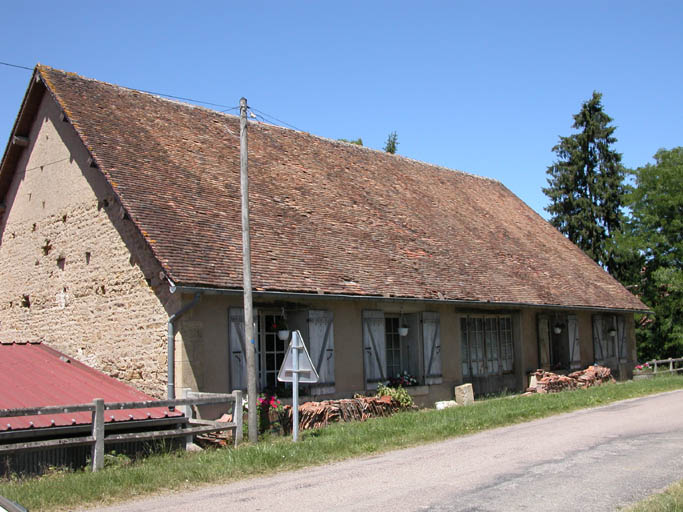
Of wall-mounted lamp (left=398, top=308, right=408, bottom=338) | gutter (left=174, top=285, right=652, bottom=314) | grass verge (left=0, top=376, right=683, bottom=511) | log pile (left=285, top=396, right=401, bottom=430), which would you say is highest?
gutter (left=174, top=285, right=652, bottom=314)

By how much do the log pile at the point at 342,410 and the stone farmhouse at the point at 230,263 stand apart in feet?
2.01

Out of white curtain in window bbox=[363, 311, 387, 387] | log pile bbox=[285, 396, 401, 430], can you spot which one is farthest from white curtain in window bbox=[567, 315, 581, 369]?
log pile bbox=[285, 396, 401, 430]

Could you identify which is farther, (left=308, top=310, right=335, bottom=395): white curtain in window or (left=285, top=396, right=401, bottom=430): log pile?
(left=308, top=310, right=335, bottom=395): white curtain in window

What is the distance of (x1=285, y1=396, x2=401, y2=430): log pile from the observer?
40.1 feet

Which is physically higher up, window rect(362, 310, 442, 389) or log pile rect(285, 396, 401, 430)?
window rect(362, 310, 442, 389)

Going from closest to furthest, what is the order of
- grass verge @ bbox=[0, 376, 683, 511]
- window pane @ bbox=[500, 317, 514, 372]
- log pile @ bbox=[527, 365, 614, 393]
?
grass verge @ bbox=[0, 376, 683, 511] → log pile @ bbox=[527, 365, 614, 393] → window pane @ bbox=[500, 317, 514, 372]

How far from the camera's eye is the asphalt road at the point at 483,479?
646cm

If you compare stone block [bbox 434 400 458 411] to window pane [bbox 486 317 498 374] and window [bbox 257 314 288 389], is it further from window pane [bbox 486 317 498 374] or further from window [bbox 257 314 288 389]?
window [bbox 257 314 288 389]

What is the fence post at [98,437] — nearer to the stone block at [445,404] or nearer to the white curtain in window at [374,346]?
the white curtain in window at [374,346]

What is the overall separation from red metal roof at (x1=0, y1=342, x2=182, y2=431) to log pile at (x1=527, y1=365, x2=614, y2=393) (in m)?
10.6

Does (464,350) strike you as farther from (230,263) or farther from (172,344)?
(172,344)

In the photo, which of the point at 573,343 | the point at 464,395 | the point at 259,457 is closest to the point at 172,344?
the point at 259,457

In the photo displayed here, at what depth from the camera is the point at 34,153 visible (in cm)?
1562

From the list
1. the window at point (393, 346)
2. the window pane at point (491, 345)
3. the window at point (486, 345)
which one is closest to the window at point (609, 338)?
the window at point (486, 345)
